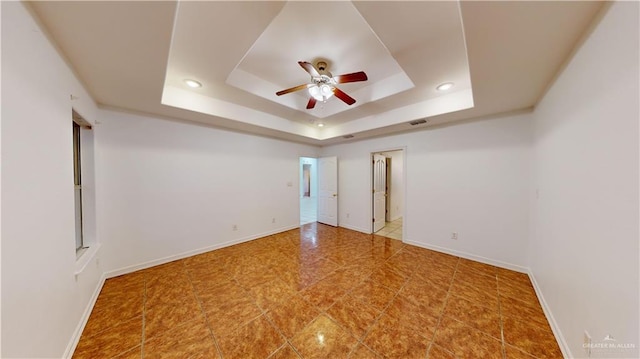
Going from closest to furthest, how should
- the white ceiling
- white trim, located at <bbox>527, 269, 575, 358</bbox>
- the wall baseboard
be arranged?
1. the white ceiling
2. white trim, located at <bbox>527, 269, 575, 358</bbox>
3. the wall baseboard

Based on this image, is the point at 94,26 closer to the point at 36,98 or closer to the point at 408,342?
the point at 36,98

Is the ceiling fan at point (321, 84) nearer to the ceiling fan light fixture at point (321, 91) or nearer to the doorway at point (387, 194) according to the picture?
the ceiling fan light fixture at point (321, 91)

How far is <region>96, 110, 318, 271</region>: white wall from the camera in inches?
107

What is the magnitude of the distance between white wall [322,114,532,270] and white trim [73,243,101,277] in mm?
4576

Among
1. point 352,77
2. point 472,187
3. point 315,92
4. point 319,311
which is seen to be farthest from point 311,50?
point 472,187

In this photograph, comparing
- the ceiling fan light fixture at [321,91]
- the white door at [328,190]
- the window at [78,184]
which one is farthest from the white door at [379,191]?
the window at [78,184]

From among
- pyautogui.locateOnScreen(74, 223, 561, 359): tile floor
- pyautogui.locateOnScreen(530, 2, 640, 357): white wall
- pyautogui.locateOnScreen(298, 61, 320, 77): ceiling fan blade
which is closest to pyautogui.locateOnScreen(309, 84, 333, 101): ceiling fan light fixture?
pyautogui.locateOnScreen(298, 61, 320, 77): ceiling fan blade

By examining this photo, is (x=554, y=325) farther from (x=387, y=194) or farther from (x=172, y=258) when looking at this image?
(x=172, y=258)

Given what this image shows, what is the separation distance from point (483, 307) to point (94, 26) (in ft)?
13.5

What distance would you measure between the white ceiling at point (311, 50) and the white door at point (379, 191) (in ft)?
5.85

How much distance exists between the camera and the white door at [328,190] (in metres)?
5.29

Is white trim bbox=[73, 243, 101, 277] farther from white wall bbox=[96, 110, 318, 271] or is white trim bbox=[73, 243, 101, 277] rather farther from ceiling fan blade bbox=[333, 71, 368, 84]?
ceiling fan blade bbox=[333, 71, 368, 84]

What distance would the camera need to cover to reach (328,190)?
5.49m

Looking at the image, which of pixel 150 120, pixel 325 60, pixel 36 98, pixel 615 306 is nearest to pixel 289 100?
pixel 325 60
